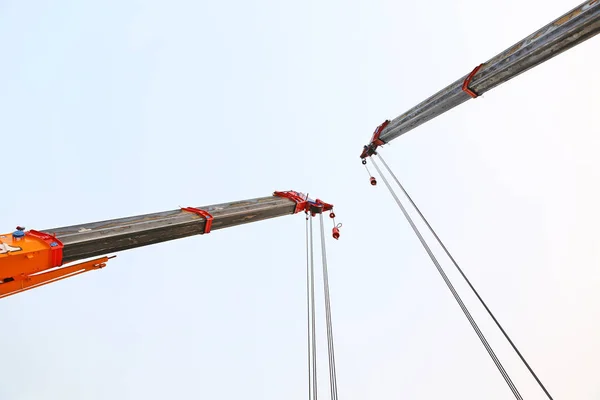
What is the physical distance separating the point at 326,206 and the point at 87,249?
6272 mm

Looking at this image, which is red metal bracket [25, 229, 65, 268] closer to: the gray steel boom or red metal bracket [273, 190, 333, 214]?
the gray steel boom

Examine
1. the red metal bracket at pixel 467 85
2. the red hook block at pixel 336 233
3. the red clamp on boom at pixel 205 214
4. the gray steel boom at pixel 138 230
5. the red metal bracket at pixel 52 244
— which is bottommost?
the red metal bracket at pixel 52 244

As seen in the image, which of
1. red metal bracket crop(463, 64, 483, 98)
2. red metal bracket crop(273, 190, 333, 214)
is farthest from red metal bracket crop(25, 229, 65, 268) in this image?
red metal bracket crop(463, 64, 483, 98)

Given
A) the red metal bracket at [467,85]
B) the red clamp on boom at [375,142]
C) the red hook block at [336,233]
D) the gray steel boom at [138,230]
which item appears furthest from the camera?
the red clamp on boom at [375,142]

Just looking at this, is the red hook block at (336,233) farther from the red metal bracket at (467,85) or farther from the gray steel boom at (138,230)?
the red metal bracket at (467,85)

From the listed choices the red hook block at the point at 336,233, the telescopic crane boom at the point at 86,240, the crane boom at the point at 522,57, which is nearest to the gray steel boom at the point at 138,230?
the telescopic crane boom at the point at 86,240

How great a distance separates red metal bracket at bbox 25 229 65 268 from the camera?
363 cm

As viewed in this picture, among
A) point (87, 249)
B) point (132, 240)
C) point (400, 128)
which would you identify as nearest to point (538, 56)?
point (400, 128)

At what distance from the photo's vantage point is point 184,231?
203 inches

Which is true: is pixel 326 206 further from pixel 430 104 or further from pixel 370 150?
pixel 430 104

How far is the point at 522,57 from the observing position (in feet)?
17.1

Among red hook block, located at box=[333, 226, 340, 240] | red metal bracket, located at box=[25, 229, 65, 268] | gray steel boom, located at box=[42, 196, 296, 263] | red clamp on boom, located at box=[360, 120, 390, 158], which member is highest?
red clamp on boom, located at box=[360, 120, 390, 158]

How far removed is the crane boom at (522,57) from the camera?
4414 millimetres

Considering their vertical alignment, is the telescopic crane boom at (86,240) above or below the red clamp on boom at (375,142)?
below
